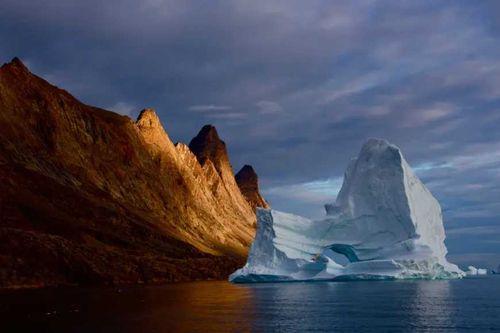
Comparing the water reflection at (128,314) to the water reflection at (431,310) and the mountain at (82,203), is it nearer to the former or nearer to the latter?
the water reflection at (431,310)

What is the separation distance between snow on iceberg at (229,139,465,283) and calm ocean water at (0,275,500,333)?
7.96m

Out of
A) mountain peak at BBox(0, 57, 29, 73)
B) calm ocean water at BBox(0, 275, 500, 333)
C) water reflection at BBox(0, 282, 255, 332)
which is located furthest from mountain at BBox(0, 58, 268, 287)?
calm ocean water at BBox(0, 275, 500, 333)

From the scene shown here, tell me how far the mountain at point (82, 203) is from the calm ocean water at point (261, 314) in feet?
125

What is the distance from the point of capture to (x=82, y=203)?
142m

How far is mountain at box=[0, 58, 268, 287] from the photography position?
3979 inches

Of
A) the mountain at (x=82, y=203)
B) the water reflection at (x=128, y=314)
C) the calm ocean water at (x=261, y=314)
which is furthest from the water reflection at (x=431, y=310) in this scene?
the mountain at (x=82, y=203)

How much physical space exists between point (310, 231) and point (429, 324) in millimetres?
40336

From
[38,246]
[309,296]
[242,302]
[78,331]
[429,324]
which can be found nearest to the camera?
[78,331]

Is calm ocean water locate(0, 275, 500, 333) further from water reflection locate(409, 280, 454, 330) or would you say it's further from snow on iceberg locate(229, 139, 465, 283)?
snow on iceberg locate(229, 139, 465, 283)

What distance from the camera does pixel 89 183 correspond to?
6181 inches

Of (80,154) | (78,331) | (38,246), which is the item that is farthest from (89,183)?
(78,331)

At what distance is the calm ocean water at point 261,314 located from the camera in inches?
1542

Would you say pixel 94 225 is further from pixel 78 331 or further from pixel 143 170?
pixel 78 331

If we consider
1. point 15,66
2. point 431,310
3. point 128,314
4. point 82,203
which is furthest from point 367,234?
point 15,66
